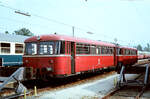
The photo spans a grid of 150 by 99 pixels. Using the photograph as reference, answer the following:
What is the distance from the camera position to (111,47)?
19.9 m

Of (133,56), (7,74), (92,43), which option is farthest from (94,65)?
(133,56)

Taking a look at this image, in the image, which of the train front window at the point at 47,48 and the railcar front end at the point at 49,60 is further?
the train front window at the point at 47,48

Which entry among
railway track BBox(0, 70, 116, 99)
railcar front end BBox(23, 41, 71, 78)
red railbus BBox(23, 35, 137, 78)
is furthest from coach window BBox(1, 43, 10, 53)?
railcar front end BBox(23, 41, 71, 78)

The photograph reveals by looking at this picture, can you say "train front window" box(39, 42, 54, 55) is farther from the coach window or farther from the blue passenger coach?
the coach window

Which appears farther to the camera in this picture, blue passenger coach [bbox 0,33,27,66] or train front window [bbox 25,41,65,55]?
blue passenger coach [bbox 0,33,27,66]

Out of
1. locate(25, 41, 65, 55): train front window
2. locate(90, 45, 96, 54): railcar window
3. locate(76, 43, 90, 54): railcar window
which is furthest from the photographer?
locate(90, 45, 96, 54): railcar window

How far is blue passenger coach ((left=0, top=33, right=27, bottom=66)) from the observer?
1752 centimetres

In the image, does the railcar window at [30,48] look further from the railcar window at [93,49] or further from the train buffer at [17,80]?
the railcar window at [93,49]

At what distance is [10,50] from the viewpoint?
60.0 feet

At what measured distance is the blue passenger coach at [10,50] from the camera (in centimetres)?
1752

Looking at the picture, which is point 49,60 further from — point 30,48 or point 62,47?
point 30,48

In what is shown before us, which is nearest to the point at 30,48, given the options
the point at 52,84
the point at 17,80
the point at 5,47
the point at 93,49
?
the point at 52,84

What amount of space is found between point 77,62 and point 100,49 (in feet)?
14.6

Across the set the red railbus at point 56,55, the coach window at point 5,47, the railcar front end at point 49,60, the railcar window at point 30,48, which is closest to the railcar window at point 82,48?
the red railbus at point 56,55
